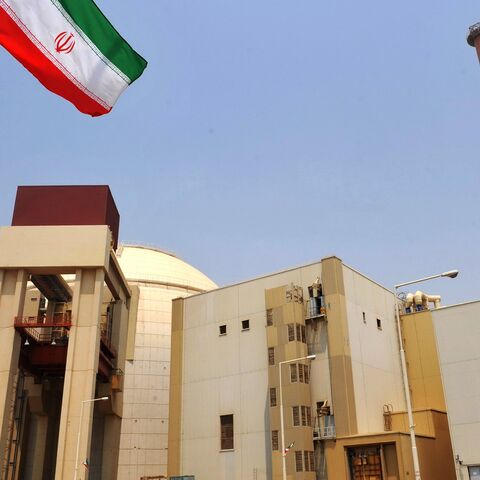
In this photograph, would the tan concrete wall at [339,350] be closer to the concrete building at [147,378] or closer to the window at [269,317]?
the window at [269,317]

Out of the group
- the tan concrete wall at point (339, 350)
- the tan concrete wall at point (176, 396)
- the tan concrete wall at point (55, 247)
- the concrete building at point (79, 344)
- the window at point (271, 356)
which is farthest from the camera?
the tan concrete wall at point (55, 247)

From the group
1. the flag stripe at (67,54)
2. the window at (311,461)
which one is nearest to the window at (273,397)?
the window at (311,461)

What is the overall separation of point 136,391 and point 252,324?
931 inches

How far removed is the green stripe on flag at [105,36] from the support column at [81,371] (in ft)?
135

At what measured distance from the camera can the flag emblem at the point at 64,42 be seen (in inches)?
546

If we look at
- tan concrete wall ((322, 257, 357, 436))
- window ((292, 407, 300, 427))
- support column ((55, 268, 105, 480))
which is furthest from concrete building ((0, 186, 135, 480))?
tan concrete wall ((322, 257, 357, 436))

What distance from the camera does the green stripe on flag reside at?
14.1 meters

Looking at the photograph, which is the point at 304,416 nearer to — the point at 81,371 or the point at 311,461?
the point at 311,461

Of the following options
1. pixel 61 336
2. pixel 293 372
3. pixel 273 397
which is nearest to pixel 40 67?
pixel 293 372

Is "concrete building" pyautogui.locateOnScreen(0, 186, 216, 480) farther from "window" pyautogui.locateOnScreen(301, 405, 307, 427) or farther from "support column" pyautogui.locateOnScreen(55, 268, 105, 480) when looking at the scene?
"window" pyautogui.locateOnScreen(301, 405, 307, 427)

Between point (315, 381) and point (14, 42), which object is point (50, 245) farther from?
point (14, 42)

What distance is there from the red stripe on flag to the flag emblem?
18.2 inches

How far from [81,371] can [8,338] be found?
22.4 feet

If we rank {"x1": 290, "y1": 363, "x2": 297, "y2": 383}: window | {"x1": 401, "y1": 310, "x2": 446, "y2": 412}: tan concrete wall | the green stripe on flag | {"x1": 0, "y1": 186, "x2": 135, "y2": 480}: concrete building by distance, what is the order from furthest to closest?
1. {"x1": 401, "y1": 310, "x2": 446, "y2": 412}: tan concrete wall
2. {"x1": 0, "y1": 186, "x2": 135, "y2": 480}: concrete building
3. {"x1": 290, "y1": 363, "x2": 297, "y2": 383}: window
4. the green stripe on flag
